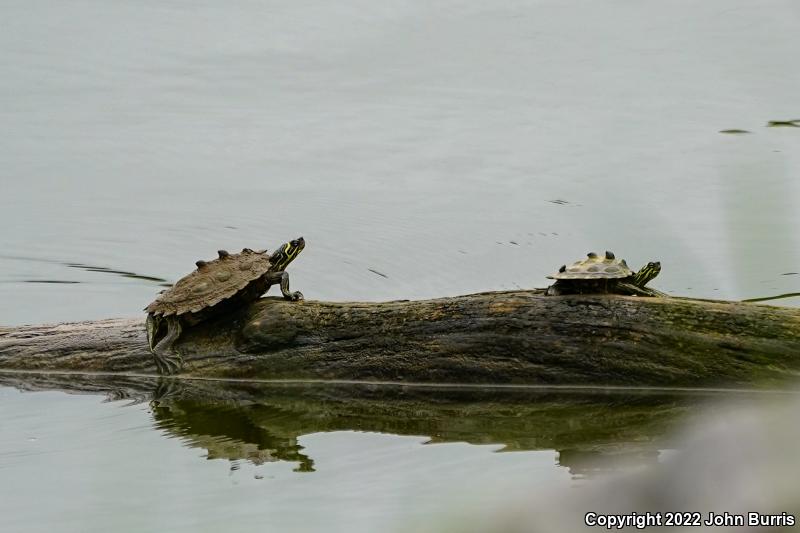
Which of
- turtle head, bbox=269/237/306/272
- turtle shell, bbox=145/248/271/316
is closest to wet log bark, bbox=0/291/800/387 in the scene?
turtle shell, bbox=145/248/271/316

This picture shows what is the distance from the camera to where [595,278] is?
213 inches

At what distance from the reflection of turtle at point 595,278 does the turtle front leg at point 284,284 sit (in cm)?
128

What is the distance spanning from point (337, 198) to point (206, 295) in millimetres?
4155

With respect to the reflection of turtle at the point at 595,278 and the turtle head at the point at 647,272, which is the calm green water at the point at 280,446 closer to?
the reflection of turtle at the point at 595,278

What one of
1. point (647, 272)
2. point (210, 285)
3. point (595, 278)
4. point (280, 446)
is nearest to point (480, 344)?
point (595, 278)

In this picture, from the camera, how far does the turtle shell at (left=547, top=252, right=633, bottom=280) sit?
214 inches

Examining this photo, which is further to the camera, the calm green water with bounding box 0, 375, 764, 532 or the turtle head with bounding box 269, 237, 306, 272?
the turtle head with bounding box 269, 237, 306, 272

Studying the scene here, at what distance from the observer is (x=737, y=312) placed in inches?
209

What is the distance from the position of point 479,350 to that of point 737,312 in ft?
3.89

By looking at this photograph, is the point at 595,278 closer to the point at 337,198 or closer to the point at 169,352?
the point at 169,352

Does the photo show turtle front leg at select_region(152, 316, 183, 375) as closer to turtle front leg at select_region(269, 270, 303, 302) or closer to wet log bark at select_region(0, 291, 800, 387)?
wet log bark at select_region(0, 291, 800, 387)

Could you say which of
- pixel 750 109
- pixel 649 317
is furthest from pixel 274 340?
pixel 750 109

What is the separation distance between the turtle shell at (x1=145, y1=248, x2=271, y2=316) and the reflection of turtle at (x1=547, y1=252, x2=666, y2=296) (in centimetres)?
148

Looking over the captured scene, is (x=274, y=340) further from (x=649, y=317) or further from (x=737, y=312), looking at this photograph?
(x=737, y=312)
